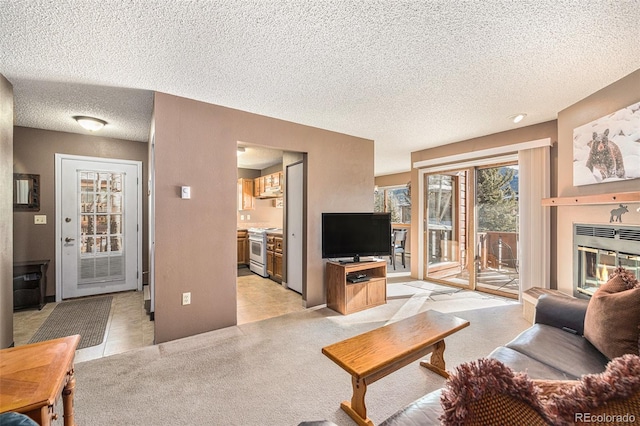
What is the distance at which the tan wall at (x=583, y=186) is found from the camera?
248 centimetres

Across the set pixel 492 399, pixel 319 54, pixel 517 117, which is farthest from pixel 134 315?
pixel 517 117

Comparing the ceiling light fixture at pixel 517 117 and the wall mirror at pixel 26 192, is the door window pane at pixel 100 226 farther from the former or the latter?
the ceiling light fixture at pixel 517 117

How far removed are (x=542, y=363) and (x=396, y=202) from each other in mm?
6827

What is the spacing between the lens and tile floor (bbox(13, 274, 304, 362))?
2.66 meters

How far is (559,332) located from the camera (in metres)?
1.91

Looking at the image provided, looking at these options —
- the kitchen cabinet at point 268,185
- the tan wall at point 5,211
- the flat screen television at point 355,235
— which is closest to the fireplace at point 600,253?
the flat screen television at point 355,235

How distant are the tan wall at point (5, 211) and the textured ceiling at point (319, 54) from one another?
25cm

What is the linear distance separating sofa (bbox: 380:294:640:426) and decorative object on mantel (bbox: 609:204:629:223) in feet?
3.86

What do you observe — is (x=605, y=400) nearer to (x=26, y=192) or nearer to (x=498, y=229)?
(x=498, y=229)

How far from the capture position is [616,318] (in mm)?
1528

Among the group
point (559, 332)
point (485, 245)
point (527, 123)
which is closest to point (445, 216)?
point (485, 245)

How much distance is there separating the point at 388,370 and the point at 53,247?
4.81 meters

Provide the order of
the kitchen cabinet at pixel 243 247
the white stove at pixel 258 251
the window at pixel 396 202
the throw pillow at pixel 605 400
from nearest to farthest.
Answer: the throw pillow at pixel 605 400, the white stove at pixel 258 251, the kitchen cabinet at pixel 243 247, the window at pixel 396 202

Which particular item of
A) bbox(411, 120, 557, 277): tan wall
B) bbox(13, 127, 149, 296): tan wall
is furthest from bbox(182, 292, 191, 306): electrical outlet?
bbox(411, 120, 557, 277): tan wall
